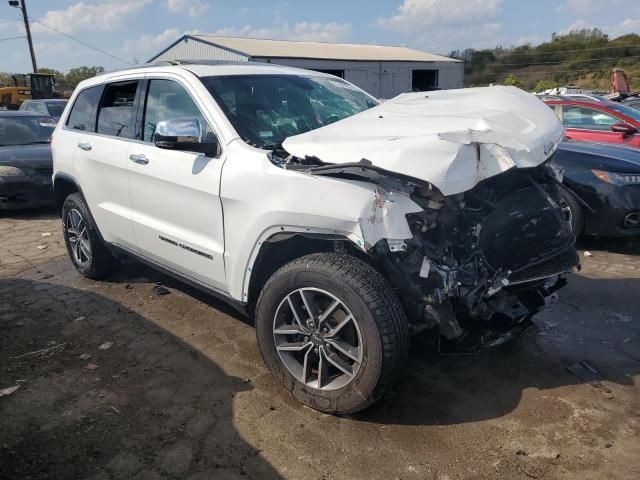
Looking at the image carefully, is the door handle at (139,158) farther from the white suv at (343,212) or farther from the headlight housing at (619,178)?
the headlight housing at (619,178)

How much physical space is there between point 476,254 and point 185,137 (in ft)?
6.09

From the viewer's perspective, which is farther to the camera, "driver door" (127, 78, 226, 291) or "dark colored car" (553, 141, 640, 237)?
"dark colored car" (553, 141, 640, 237)

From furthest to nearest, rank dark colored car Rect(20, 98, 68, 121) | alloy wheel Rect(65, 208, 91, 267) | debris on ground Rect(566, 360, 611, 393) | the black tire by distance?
1. dark colored car Rect(20, 98, 68, 121)
2. the black tire
3. alloy wheel Rect(65, 208, 91, 267)
4. debris on ground Rect(566, 360, 611, 393)

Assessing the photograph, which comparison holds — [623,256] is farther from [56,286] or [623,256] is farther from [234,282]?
[56,286]

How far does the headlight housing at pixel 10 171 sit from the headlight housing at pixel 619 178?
7724 millimetres

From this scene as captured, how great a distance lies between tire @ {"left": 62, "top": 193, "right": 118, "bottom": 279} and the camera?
4.77m

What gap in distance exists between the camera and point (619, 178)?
209 inches

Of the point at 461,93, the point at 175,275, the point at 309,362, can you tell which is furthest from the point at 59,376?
the point at 461,93

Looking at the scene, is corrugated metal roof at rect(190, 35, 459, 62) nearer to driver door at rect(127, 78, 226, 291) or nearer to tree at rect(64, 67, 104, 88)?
driver door at rect(127, 78, 226, 291)

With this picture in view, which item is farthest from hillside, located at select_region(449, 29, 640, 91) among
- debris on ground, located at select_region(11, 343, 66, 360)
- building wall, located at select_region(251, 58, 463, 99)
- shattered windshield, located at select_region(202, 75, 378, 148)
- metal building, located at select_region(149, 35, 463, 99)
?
debris on ground, located at select_region(11, 343, 66, 360)

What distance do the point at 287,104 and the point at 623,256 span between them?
396 centimetres

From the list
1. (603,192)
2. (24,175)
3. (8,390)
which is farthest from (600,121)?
→ (24,175)

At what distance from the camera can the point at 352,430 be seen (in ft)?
9.11

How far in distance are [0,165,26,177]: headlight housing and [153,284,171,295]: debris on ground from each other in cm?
430
